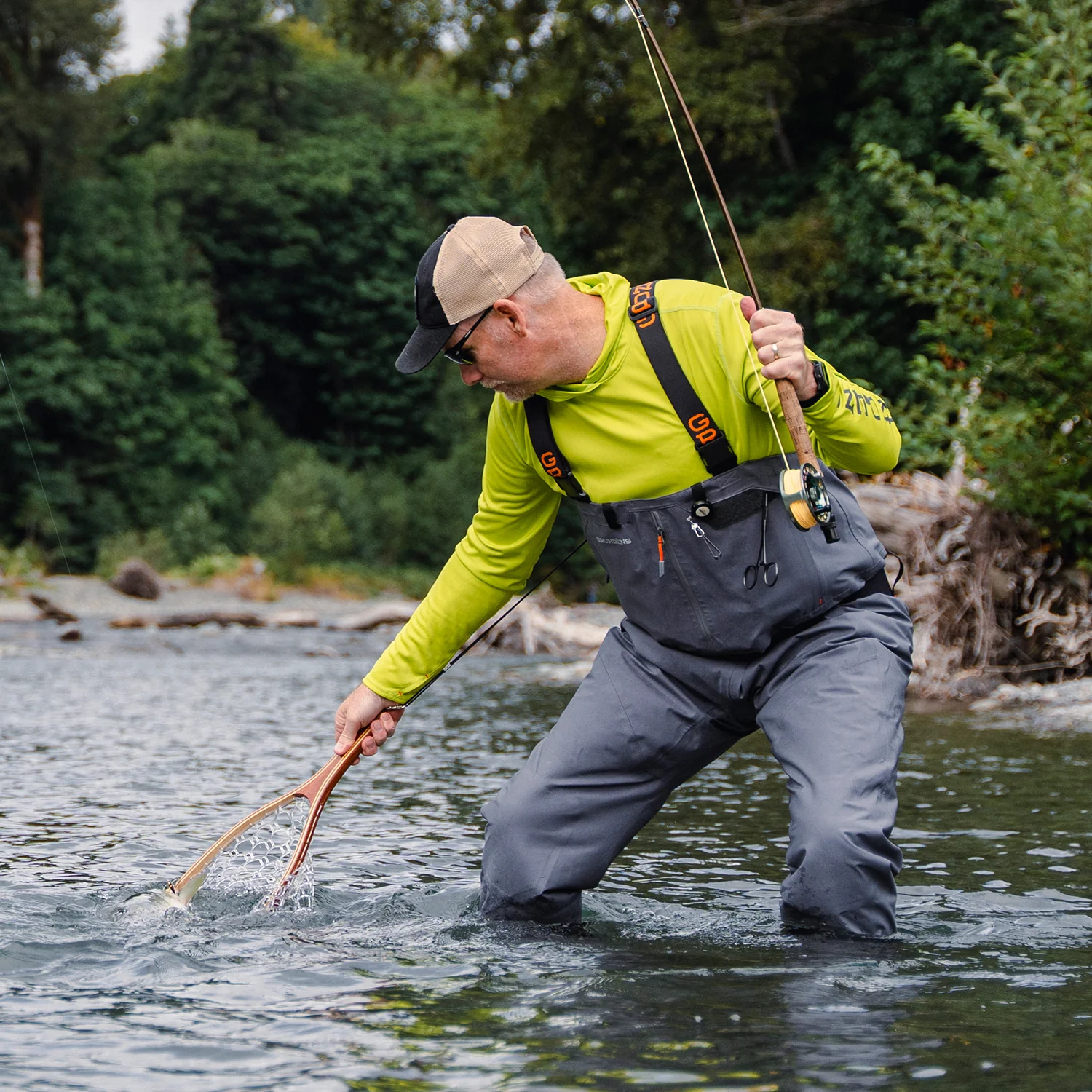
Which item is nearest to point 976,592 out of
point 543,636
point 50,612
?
point 543,636

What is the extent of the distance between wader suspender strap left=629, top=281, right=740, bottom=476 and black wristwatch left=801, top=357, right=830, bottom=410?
0.24 metres

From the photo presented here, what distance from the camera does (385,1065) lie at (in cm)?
277

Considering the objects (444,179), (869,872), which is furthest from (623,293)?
(444,179)

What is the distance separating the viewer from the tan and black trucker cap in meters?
3.64

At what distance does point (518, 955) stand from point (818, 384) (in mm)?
1495

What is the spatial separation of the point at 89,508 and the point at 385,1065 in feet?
122

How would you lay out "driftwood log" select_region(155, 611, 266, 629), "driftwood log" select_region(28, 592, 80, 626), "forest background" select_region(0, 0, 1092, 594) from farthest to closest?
1. "driftwood log" select_region(155, 611, 266, 629)
2. "driftwood log" select_region(28, 592, 80, 626)
3. "forest background" select_region(0, 0, 1092, 594)

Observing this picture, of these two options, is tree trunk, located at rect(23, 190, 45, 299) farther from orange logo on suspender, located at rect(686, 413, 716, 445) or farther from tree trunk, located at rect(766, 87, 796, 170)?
orange logo on suspender, located at rect(686, 413, 716, 445)

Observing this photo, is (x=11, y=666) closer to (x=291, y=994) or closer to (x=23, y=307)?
(x=291, y=994)

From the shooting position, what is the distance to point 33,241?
1497 inches

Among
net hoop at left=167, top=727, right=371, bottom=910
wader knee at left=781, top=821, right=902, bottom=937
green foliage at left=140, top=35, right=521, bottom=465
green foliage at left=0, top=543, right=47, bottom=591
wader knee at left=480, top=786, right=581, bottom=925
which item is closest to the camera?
wader knee at left=781, top=821, right=902, bottom=937

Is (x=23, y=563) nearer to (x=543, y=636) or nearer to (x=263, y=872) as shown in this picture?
(x=543, y=636)

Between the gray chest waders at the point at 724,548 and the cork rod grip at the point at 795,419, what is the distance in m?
0.24

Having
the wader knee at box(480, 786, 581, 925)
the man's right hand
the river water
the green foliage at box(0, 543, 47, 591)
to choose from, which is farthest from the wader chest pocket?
the green foliage at box(0, 543, 47, 591)
